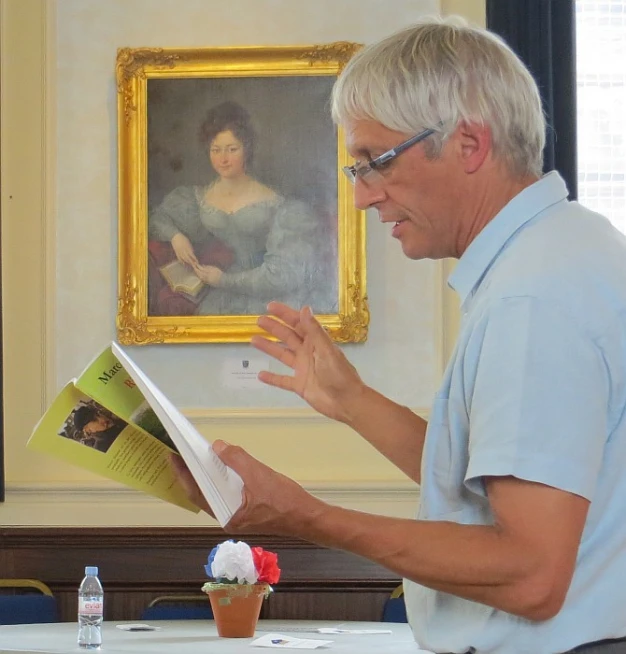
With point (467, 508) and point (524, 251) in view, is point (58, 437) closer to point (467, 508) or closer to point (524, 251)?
point (467, 508)

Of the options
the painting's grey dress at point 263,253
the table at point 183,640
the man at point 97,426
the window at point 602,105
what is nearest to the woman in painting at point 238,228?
the painting's grey dress at point 263,253

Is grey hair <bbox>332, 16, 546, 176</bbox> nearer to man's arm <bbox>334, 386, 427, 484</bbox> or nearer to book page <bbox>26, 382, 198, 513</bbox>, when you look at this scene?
man's arm <bbox>334, 386, 427, 484</bbox>

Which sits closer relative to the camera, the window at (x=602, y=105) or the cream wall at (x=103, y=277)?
the cream wall at (x=103, y=277)

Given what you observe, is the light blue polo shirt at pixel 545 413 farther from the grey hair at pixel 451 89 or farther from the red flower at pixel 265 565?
the red flower at pixel 265 565

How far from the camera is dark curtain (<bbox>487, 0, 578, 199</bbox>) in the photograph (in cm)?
511

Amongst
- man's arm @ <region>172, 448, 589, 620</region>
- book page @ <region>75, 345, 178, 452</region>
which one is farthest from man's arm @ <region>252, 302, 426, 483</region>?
man's arm @ <region>172, 448, 589, 620</region>

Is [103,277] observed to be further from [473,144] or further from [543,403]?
[543,403]

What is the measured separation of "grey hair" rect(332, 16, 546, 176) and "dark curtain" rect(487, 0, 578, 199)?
138 inches

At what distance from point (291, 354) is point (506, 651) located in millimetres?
893

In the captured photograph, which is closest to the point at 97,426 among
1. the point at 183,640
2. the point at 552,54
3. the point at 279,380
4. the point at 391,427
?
the point at 279,380

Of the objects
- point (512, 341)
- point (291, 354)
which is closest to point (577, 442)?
point (512, 341)

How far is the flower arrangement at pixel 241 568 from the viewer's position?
11.5ft

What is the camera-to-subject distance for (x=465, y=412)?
1484mm

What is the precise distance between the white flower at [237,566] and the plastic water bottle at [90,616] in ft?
1.28
